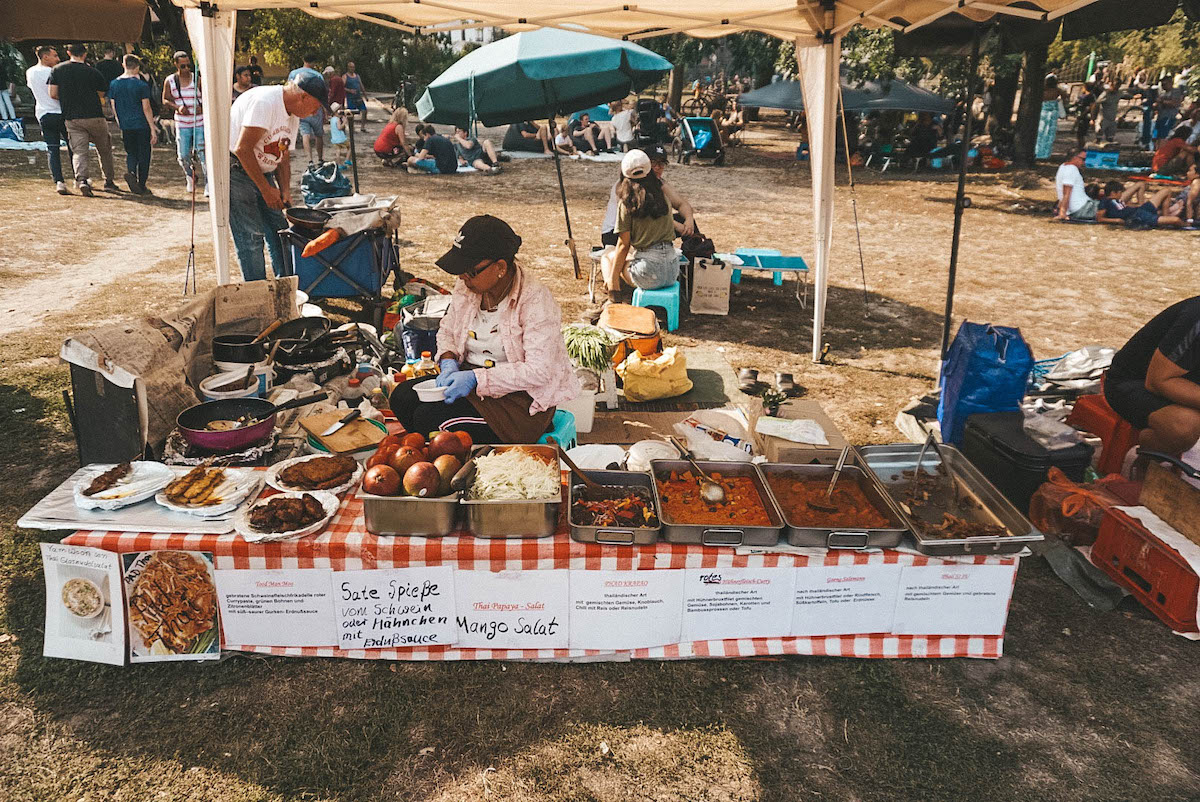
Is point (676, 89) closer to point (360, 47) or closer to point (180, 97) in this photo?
point (360, 47)

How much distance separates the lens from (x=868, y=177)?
1942cm

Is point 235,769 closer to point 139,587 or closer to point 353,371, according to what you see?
point 139,587

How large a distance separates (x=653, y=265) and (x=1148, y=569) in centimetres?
507

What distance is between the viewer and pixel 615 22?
21.1 feet

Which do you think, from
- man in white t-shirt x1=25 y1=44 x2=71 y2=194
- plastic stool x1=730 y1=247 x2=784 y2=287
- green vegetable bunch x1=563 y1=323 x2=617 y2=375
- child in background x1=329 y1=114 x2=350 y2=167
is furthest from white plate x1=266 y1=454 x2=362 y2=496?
child in background x1=329 y1=114 x2=350 y2=167

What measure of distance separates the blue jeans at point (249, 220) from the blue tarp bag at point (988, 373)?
589 cm

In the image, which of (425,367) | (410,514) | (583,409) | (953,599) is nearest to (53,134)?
(425,367)

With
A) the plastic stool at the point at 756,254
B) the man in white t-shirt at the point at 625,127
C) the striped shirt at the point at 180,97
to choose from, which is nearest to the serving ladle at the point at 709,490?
the plastic stool at the point at 756,254

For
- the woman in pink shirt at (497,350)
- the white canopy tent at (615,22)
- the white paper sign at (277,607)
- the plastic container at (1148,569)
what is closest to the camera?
the white paper sign at (277,607)

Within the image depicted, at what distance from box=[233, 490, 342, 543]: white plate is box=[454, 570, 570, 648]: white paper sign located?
2.13 feet

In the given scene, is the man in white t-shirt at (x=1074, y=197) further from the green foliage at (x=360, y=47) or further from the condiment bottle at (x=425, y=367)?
the green foliage at (x=360, y=47)

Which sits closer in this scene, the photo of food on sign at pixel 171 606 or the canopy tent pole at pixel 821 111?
the photo of food on sign at pixel 171 606

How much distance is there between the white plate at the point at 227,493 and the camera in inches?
135

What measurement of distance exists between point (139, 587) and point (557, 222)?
1023 centimetres
